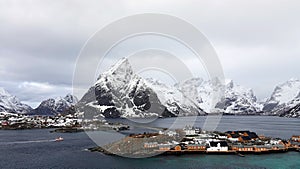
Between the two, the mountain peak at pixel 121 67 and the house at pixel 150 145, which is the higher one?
the mountain peak at pixel 121 67

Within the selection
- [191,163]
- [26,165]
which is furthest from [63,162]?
[191,163]

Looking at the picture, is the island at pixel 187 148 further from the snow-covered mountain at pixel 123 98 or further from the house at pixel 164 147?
the snow-covered mountain at pixel 123 98

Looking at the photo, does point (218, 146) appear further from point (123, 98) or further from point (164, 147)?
point (123, 98)

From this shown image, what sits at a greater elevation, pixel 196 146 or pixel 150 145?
pixel 150 145

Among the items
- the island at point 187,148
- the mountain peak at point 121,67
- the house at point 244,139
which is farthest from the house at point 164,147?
the mountain peak at point 121,67

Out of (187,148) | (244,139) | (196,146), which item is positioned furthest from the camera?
(244,139)

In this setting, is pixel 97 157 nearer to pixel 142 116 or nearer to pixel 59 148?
pixel 59 148

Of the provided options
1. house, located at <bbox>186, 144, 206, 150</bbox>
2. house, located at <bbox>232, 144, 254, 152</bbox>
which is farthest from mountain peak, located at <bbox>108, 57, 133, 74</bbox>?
house, located at <bbox>232, 144, 254, 152</bbox>

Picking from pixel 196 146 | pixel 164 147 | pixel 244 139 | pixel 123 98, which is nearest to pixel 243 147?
pixel 196 146
